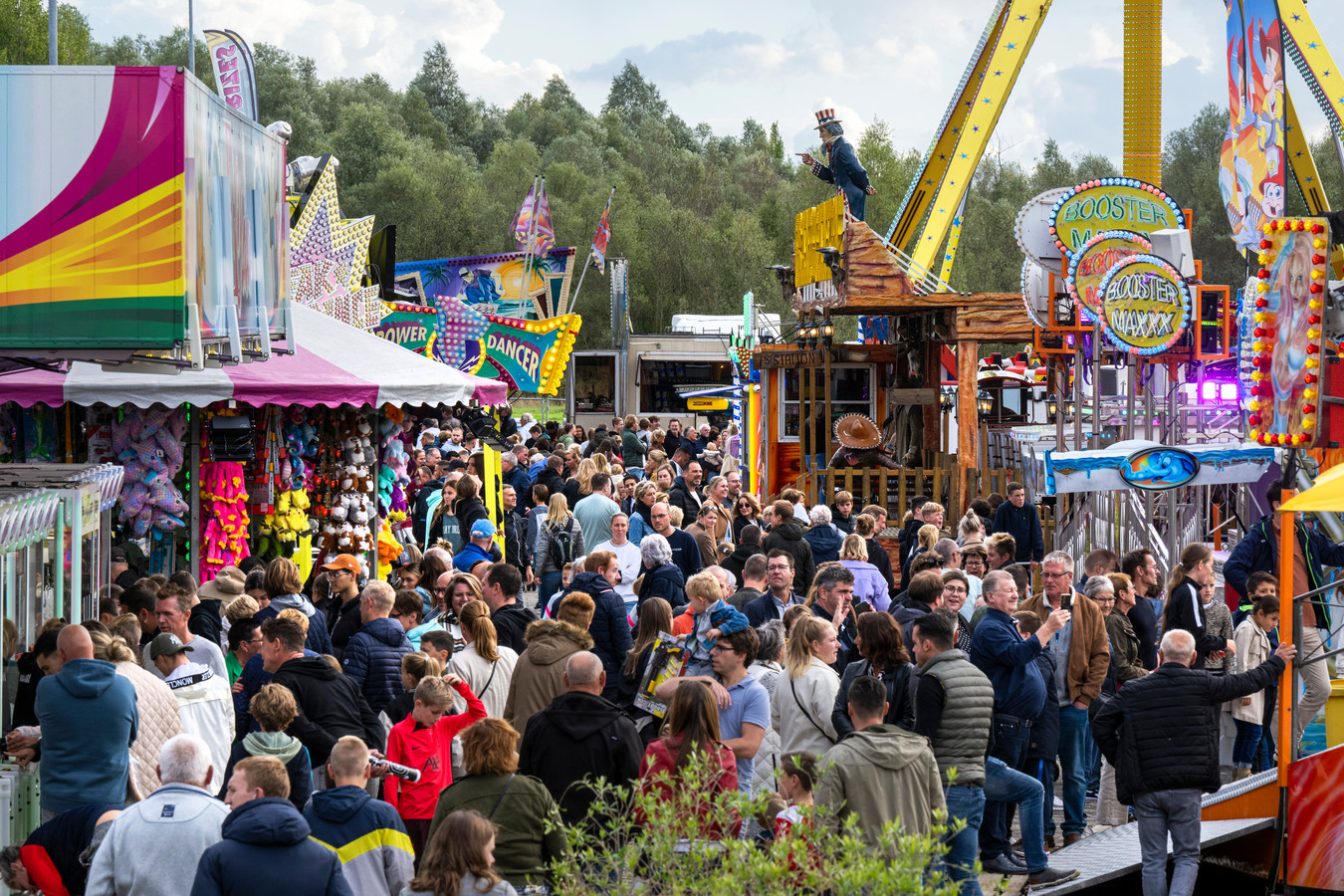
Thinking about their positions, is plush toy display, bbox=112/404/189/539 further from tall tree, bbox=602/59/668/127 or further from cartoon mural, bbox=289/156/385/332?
tall tree, bbox=602/59/668/127

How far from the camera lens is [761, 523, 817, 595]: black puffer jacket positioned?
35.6 ft

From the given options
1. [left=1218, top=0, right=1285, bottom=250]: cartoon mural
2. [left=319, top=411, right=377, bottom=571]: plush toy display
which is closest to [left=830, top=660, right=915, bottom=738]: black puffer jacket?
[left=319, top=411, right=377, bottom=571]: plush toy display

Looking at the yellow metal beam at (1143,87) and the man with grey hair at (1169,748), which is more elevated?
the yellow metal beam at (1143,87)

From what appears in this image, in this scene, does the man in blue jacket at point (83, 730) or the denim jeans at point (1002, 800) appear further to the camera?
the denim jeans at point (1002, 800)

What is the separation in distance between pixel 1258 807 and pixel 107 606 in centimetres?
655

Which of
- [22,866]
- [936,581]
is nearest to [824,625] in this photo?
[936,581]

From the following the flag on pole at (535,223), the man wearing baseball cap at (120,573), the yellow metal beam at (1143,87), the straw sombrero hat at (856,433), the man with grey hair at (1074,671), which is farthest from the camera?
the flag on pole at (535,223)

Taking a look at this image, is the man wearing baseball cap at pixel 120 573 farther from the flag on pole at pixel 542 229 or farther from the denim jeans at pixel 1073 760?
the flag on pole at pixel 542 229

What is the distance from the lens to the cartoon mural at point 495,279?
118 feet

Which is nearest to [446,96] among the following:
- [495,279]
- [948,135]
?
[495,279]

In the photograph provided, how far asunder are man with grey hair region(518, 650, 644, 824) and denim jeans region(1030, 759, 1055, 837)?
273 cm

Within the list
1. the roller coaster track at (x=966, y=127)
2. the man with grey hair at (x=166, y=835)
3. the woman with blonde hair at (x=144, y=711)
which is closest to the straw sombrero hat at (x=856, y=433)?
the roller coaster track at (x=966, y=127)

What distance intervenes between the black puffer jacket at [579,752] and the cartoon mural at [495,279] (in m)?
30.1

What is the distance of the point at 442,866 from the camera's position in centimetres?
445
